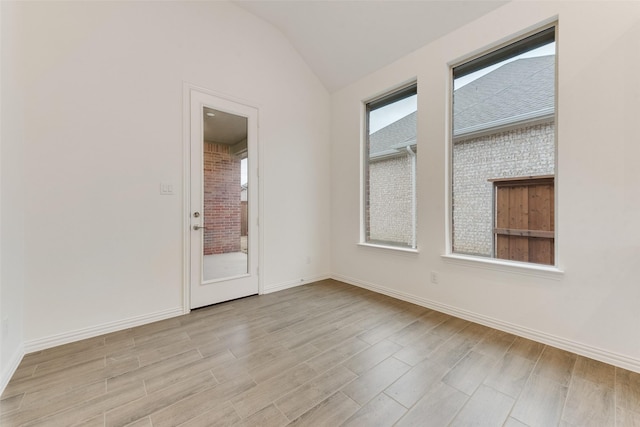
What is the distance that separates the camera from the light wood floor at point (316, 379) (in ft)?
4.77

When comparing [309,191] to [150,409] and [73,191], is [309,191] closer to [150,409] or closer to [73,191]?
[73,191]

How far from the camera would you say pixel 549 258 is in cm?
230

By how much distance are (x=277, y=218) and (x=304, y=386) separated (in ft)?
7.46

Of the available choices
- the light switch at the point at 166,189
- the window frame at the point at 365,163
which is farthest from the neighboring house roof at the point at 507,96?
the light switch at the point at 166,189

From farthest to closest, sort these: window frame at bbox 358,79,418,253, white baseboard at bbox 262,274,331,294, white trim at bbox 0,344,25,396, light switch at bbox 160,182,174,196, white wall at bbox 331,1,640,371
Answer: window frame at bbox 358,79,418,253, white baseboard at bbox 262,274,331,294, light switch at bbox 160,182,174,196, white wall at bbox 331,1,640,371, white trim at bbox 0,344,25,396

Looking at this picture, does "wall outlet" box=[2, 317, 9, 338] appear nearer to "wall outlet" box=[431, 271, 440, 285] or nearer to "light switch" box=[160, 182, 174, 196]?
"light switch" box=[160, 182, 174, 196]

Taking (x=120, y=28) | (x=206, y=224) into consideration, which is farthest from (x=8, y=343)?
(x=120, y=28)

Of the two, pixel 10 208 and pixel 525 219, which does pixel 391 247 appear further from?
pixel 10 208

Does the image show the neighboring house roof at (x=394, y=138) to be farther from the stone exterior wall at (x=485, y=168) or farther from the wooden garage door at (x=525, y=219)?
the wooden garage door at (x=525, y=219)

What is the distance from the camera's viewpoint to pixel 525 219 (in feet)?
8.09

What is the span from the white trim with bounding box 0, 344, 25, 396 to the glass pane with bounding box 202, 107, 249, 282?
1.41 m

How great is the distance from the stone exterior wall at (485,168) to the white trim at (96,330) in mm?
3125

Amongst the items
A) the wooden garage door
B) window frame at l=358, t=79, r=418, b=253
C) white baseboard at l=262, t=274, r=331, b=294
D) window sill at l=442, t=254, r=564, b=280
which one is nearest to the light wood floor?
window sill at l=442, t=254, r=564, b=280

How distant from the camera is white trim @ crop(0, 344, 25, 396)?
1660 millimetres
